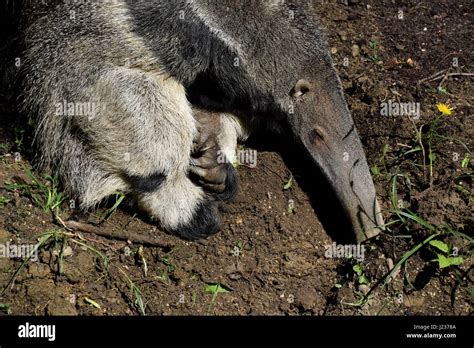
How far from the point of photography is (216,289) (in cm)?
459

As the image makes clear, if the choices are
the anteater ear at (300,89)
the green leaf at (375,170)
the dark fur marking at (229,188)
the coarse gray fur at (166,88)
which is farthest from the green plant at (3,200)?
the green leaf at (375,170)

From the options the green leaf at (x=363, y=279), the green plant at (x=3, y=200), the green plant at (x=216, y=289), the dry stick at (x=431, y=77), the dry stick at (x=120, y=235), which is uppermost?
the dry stick at (x=431, y=77)

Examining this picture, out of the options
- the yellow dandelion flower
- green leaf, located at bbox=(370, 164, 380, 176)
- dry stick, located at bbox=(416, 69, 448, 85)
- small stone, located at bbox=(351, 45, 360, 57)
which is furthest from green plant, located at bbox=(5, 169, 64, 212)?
dry stick, located at bbox=(416, 69, 448, 85)

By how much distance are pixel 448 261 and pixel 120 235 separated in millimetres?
2222

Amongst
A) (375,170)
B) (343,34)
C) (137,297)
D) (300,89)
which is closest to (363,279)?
(375,170)

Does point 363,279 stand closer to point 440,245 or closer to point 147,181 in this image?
point 440,245

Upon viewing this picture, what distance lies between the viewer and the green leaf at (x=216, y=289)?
4586 mm

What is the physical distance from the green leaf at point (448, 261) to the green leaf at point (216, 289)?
54.9 inches

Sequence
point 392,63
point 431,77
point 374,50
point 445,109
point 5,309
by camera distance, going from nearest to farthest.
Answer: point 5,309, point 445,109, point 431,77, point 392,63, point 374,50

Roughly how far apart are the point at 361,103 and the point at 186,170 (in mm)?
1568

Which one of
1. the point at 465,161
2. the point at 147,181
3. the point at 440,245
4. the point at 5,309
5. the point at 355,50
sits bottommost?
the point at 5,309

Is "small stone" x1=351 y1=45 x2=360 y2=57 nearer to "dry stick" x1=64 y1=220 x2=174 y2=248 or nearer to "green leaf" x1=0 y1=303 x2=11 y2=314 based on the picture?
"dry stick" x1=64 y1=220 x2=174 y2=248

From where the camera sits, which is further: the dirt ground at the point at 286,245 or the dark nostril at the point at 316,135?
the dark nostril at the point at 316,135

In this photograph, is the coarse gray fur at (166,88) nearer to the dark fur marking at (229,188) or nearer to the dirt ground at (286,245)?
the dark fur marking at (229,188)
